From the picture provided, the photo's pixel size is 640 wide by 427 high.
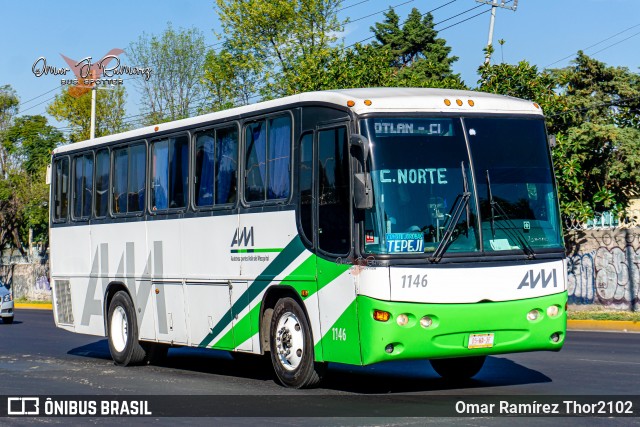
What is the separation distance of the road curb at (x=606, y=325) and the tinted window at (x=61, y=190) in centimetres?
1260

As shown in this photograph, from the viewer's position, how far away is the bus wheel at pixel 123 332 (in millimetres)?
17094

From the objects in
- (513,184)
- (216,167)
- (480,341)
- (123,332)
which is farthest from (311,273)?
(123,332)

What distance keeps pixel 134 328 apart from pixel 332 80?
2022cm

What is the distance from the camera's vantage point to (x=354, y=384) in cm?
1353

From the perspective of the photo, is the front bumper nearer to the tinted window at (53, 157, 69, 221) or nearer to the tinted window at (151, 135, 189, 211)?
the tinted window at (151, 135, 189, 211)

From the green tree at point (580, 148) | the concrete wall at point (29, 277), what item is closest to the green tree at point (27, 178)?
the concrete wall at point (29, 277)

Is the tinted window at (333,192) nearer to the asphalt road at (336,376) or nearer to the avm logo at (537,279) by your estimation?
the asphalt road at (336,376)

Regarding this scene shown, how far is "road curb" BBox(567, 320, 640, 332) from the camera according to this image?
25656mm

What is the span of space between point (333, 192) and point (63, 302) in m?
8.71

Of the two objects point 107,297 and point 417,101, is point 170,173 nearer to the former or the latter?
point 107,297

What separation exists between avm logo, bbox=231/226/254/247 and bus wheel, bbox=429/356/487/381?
2.70 metres

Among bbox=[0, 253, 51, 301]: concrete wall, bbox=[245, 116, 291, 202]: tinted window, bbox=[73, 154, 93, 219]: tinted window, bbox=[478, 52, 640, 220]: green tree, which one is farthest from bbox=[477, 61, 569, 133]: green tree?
bbox=[0, 253, 51, 301]: concrete wall

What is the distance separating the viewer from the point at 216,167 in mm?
14812

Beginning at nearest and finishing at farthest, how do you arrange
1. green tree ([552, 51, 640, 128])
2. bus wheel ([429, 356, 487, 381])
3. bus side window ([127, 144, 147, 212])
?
bus wheel ([429, 356, 487, 381])
bus side window ([127, 144, 147, 212])
green tree ([552, 51, 640, 128])
